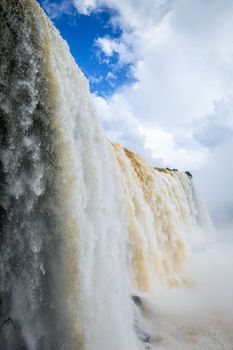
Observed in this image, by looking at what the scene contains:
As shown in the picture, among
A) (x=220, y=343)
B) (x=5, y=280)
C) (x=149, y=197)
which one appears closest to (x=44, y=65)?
(x=5, y=280)

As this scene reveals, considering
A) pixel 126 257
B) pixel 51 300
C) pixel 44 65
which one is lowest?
pixel 51 300

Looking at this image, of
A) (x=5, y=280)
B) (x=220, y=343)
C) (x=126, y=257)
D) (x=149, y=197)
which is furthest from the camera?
(x=149, y=197)

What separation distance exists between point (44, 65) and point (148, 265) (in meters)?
7.33

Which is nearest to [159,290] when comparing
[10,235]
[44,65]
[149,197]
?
[149,197]

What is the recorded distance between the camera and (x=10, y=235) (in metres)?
5.52

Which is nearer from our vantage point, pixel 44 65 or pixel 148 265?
pixel 44 65

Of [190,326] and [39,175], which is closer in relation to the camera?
[39,175]

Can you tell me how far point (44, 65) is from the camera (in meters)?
5.57

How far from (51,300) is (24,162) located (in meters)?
2.34

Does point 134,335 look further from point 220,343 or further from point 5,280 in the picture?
point 5,280

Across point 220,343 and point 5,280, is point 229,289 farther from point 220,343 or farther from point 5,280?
point 5,280

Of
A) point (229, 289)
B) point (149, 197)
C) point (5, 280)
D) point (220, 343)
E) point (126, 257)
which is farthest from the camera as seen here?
point (149, 197)

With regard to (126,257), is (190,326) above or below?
below

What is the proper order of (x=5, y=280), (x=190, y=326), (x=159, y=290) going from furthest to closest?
(x=159, y=290), (x=190, y=326), (x=5, y=280)
